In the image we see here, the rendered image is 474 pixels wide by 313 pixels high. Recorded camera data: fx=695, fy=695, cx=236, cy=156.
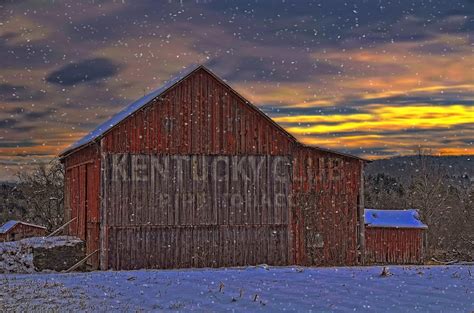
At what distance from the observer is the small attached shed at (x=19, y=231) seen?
7519 centimetres

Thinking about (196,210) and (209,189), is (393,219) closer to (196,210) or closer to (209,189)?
(209,189)

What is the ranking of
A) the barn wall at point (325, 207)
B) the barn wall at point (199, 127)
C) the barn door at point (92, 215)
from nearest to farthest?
the barn wall at point (199, 127) < the barn door at point (92, 215) < the barn wall at point (325, 207)

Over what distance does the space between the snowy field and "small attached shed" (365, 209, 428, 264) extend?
105 feet

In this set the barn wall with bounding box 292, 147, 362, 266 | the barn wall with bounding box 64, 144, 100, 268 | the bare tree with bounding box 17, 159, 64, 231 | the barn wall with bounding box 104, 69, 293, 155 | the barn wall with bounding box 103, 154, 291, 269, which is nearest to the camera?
the barn wall with bounding box 103, 154, 291, 269

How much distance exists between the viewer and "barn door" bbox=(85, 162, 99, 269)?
1144 inches

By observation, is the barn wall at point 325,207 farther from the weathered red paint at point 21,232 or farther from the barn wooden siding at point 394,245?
the weathered red paint at point 21,232

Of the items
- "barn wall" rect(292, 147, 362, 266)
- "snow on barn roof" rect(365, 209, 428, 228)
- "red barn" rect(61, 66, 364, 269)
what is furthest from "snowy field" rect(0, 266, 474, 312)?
"snow on barn roof" rect(365, 209, 428, 228)

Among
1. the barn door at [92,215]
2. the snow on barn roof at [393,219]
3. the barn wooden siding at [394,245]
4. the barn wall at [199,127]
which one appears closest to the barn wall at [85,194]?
the barn door at [92,215]

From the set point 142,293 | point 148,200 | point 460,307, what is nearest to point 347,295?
point 460,307

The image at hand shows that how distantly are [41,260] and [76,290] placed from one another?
986cm

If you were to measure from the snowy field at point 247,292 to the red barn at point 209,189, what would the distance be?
6.14m

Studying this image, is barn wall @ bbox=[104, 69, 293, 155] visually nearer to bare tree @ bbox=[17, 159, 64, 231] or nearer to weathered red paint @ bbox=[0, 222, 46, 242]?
bare tree @ bbox=[17, 159, 64, 231]

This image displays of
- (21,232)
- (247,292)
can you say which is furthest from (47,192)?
(247,292)

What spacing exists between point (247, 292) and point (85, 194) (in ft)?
50.5
